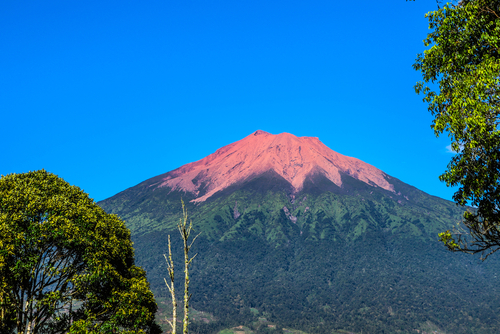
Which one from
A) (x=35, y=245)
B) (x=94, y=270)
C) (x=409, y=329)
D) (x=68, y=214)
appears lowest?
(x=409, y=329)

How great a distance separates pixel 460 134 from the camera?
1324 cm

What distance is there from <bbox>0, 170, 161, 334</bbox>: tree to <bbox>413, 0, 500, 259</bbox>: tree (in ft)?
54.9

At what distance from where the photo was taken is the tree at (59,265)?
19.0 metres

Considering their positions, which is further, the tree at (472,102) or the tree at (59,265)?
the tree at (59,265)

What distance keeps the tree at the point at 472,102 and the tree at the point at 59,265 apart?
54.9 ft

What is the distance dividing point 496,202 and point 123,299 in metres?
18.3

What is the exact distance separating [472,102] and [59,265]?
2104 cm

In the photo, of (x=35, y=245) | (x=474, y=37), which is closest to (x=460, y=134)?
(x=474, y=37)

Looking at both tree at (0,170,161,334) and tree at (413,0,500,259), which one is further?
tree at (0,170,161,334)

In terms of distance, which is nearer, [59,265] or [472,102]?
[472,102]

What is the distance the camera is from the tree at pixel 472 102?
1247cm

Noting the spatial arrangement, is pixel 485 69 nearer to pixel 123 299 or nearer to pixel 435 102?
pixel 435 102

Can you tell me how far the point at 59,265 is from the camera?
69.9 ft

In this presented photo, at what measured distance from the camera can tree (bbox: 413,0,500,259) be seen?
12.5 meters
